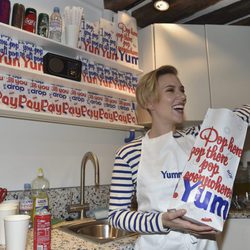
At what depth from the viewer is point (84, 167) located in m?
1.66

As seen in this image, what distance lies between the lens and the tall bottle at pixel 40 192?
1.33m

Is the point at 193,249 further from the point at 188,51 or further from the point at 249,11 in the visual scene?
the point at 249,11

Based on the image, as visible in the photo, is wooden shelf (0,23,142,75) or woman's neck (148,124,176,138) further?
wooden shelf (0,23,142,75)

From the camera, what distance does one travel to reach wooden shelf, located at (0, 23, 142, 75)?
1.33 metres

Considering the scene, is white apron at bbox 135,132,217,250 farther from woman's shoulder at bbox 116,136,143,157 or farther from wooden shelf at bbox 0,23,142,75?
wooden shelf at bbox 0,23,142,75

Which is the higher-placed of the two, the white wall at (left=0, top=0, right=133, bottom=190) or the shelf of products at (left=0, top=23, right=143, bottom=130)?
the shelf of products at (left=0, top=23, right=143, bottom=130)

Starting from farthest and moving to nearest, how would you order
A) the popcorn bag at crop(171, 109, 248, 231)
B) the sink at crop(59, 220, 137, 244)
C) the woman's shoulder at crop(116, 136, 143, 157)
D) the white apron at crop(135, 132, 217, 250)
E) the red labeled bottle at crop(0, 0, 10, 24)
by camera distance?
the sink at crop(59, 220, 137, 244), the red labeled bottle at crop(0, 0, 10, 24), the woman's shoulder at crop(116, 136, 143, 157), the white apron at crop(135, 132, 217, 250), the popcorn bag at crop(171, 109, 248, 231)

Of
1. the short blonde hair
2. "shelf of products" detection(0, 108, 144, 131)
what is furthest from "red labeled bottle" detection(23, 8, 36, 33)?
the short blonde hair

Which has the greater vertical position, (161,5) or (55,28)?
(161,5)

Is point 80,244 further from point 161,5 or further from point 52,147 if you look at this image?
point 161,5

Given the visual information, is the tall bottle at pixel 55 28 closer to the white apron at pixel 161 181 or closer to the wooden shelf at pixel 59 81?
the wooden shelf at pixel 59 81

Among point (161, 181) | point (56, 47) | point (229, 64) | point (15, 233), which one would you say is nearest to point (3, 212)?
point (15, 233)

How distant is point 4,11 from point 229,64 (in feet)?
5.08

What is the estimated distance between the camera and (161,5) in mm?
1913
